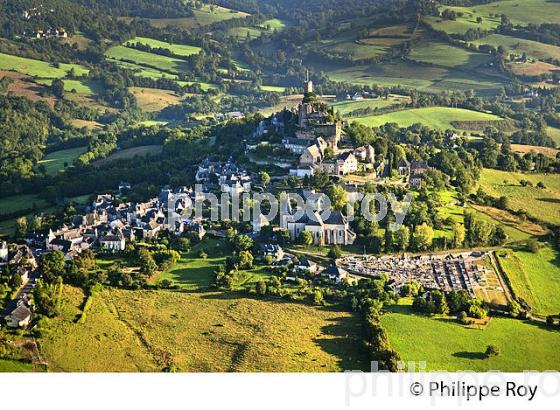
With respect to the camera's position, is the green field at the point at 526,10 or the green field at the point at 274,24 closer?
the green field at the point at 526,10

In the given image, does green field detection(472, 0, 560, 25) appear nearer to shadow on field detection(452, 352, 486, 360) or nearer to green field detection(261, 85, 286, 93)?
green field detection(261, 85, 286, 93)

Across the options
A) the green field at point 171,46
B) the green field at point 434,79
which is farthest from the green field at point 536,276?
the green field at point 171,46

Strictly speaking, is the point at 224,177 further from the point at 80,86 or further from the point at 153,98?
the point at 80,86

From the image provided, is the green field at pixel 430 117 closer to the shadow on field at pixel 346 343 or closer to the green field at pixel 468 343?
the green field at pixel 468 343

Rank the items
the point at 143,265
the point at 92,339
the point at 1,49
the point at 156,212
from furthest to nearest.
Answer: the point at 1,49 → the point at 156,212 → the point at 143,265 → the point at 92,339

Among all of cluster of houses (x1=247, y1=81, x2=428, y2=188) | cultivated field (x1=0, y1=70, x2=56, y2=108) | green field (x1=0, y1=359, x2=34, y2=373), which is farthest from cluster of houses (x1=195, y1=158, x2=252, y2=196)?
cultivated field (x1=0, y1=70, x2=56, y2=108)

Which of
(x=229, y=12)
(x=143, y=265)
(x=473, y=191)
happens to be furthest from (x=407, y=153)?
(x=229, y=12)

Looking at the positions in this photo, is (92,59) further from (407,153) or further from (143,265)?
(143,265)
